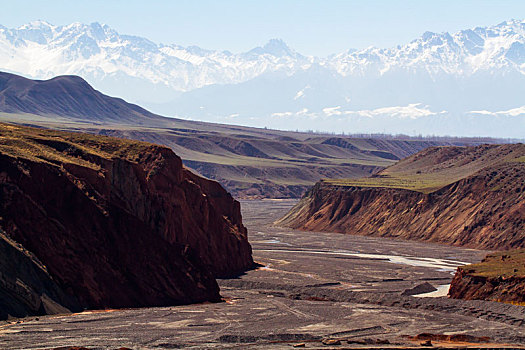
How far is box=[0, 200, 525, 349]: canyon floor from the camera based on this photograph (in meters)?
66.3

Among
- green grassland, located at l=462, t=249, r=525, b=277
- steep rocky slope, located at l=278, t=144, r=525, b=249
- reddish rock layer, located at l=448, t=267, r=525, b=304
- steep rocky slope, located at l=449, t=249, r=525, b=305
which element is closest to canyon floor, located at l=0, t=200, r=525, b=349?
reddish rock layer, located at l=448, t=267, r=525, b=304

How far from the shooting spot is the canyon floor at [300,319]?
218 ft

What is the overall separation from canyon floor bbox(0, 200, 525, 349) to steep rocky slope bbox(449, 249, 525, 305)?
10.3 ft

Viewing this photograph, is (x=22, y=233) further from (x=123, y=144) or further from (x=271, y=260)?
(x=271, y=260)

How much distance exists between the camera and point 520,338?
70688 mm

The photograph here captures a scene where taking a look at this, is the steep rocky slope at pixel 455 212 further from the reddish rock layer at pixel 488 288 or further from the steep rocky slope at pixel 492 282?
the reddish rock layer at pixel 488 288

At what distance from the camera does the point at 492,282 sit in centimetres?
9075

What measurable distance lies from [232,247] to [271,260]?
41.9 feet

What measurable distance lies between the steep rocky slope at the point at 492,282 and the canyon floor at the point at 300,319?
3.15 metres

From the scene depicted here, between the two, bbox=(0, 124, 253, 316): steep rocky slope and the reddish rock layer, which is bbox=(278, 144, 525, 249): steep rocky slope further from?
bbox=(0, 124, 253, 316): steep rocky slope

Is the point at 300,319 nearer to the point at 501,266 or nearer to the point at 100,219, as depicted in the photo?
the point at 100,219

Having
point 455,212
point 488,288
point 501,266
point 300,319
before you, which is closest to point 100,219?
point 300,319

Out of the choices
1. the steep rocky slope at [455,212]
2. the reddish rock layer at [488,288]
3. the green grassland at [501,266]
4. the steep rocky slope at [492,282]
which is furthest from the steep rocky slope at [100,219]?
the steep rocky slope at [455,212]

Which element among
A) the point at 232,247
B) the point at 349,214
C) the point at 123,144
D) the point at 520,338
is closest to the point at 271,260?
the point at 232,247
